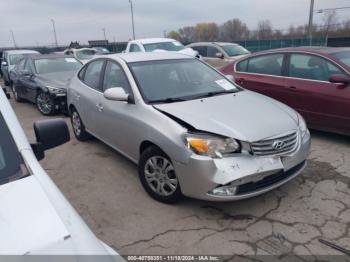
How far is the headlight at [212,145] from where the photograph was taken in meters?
3.07

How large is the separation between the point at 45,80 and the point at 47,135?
655 cm

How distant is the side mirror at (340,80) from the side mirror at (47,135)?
4.20 metres

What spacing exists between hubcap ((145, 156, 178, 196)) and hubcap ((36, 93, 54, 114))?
5039 mm

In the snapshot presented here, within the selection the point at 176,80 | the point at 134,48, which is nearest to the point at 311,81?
the point at 176,80

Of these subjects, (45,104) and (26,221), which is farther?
(45,104)

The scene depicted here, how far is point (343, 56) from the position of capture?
5.21m

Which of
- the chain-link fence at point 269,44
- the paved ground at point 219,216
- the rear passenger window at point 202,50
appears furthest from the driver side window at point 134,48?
the chain-link fence at point 269,44

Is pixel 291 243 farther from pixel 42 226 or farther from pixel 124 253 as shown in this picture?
pixel 42 226

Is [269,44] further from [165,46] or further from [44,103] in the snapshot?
[44,103]

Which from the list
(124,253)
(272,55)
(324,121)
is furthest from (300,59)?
(124,253)

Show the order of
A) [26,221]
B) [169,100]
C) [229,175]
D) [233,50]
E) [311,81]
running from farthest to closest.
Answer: [233,50], [311,81], [169,100], [229,175], [26,221]

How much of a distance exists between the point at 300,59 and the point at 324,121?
48.4 inches

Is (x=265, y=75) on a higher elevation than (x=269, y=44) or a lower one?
higher

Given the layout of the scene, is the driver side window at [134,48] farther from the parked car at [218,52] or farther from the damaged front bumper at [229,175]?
the damaged front bumper at [229,175]
